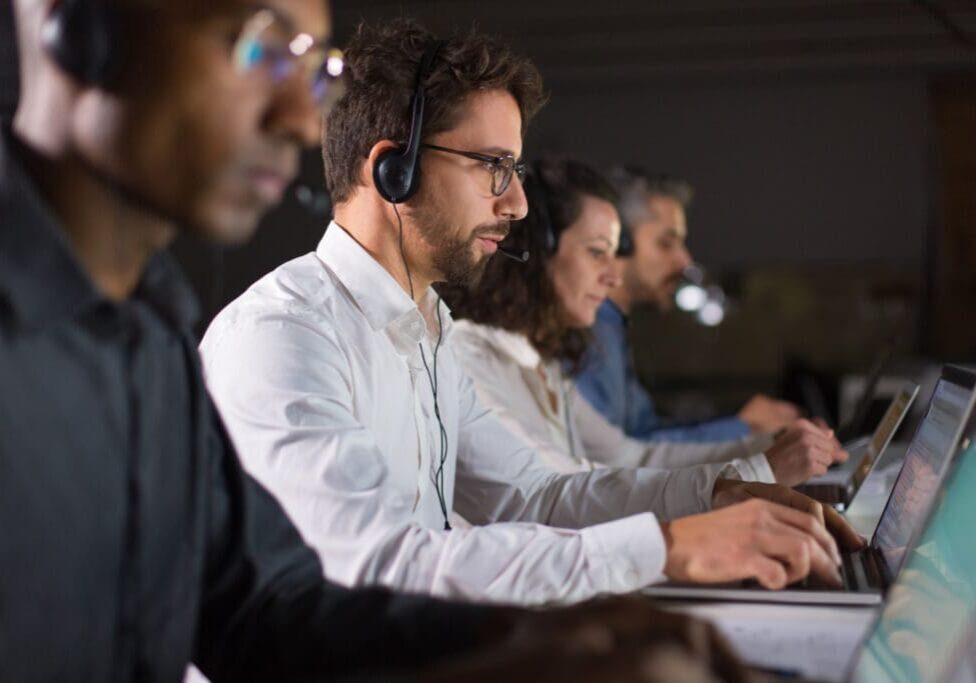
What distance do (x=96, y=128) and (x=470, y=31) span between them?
3.41ft

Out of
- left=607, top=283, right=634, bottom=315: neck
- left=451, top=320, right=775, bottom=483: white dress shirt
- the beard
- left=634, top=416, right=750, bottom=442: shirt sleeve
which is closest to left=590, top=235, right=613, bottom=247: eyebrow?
left=451, top=320, right=775, bottom=483: white dress shirt

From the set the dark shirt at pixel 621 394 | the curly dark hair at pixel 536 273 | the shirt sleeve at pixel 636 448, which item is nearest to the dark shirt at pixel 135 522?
the curly dark hair at pixel 536 273

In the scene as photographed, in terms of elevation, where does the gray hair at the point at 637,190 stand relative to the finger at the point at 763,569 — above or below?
below

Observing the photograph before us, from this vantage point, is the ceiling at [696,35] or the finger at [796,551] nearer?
the finger at [796,551]

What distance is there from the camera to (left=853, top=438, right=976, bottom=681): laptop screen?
0.92m

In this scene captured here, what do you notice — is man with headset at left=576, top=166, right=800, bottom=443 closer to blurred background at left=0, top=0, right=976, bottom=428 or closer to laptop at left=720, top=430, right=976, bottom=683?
laptop at left=720, top=430, right=976, bottom=683

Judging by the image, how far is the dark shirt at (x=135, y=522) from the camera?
0.81m

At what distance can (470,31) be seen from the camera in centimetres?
178

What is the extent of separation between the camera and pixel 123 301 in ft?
2.92

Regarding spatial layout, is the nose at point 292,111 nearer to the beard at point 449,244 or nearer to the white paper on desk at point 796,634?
the white paper on desk at point 796,634

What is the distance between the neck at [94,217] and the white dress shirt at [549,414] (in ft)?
4.18

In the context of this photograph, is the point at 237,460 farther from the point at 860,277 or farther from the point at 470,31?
the point at 860,277

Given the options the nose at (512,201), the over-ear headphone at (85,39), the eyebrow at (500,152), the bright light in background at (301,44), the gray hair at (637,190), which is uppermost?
the bright light in background at (301,44)

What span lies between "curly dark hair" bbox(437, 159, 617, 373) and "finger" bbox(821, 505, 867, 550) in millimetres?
1189
